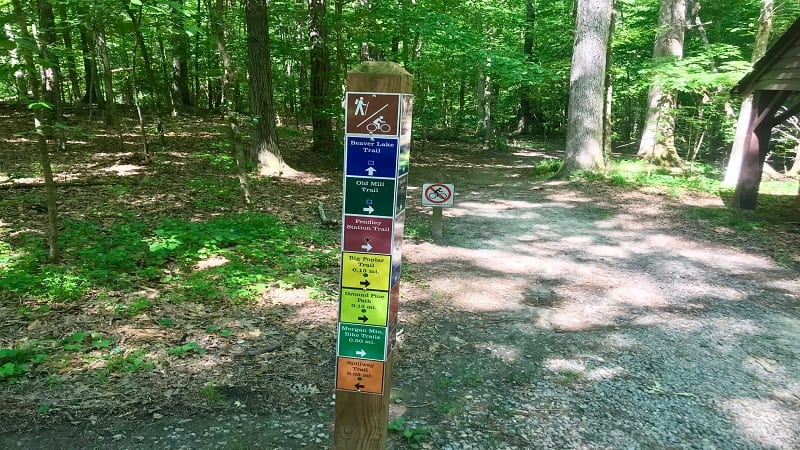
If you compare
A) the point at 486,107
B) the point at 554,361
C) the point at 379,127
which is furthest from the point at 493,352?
the point at 486,107

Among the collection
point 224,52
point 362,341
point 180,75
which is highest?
point 180,75

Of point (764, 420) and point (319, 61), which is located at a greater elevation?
point (319, 61)

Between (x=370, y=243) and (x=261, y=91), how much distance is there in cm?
934

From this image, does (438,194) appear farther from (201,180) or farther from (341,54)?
(341,54)

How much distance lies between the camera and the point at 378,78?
2.29 meters

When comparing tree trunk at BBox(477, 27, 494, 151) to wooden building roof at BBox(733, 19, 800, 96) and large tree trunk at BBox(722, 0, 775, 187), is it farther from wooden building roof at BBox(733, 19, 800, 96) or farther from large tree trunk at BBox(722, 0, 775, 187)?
wooden building roof at BBox(733, 19, 800, 96)

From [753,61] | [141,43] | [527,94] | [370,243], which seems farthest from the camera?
[527,94]

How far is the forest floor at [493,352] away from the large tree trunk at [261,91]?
274 cm

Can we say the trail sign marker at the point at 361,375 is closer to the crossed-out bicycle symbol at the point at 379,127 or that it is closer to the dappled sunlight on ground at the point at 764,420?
the crossed-out bicycle symbol at the point at 379,127

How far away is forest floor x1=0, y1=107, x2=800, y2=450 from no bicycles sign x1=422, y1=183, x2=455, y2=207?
0.67 metres

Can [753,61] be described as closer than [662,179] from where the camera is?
Yes

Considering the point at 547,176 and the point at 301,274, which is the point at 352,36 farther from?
the point at 301,274

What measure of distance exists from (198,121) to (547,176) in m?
12.9

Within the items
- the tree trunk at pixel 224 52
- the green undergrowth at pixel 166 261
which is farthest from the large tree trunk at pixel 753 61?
the tree trunk at pixel 224 52
